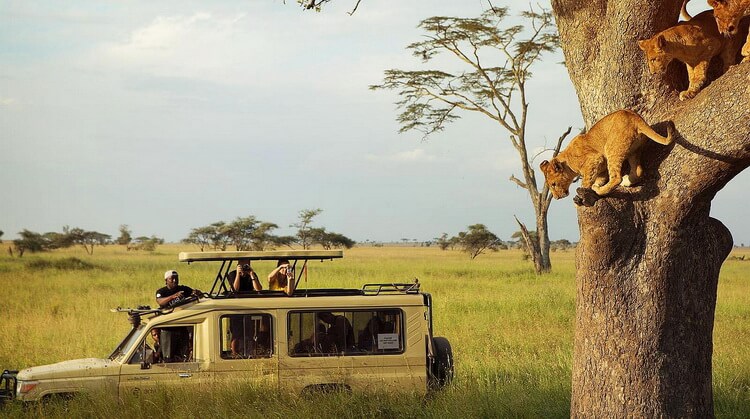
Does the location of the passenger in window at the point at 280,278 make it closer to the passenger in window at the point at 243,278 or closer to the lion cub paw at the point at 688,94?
the passenger in window at the point at 243,278

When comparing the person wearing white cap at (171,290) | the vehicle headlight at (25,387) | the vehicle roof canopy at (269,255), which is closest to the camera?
the vehicle headlight at (25,387)

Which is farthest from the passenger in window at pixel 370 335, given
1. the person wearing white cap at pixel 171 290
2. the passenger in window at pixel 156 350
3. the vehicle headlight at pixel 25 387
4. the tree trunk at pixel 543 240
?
the tree trunk at pixel 543 240

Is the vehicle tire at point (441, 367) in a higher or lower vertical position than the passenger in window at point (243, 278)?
lower

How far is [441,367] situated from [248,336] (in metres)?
2.01

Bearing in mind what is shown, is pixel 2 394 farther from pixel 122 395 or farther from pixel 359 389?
pixel 359 389

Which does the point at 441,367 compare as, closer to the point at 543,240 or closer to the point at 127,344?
the point at 127,344

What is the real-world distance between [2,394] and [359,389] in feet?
12.4

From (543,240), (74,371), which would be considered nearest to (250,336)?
(74,371)

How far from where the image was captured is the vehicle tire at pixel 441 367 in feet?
29.8

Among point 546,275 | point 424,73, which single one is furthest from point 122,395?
point 424,73

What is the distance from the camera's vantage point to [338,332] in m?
8.97

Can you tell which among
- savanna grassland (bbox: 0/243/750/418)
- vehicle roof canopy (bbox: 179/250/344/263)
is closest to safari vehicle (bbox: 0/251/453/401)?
savanna grassland (bbox: 0/243/750/418)

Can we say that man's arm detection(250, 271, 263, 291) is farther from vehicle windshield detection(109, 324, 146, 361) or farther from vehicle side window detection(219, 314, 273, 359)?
vehicle windshield detection(109, 324, 146, 361)

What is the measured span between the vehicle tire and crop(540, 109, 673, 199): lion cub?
9.56 feet
